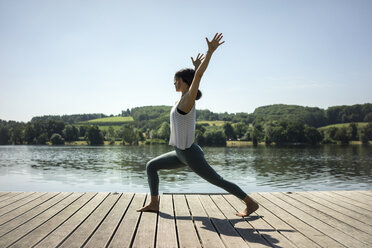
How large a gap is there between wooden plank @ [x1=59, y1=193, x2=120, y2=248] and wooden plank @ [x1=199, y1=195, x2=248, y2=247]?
139 centimetres

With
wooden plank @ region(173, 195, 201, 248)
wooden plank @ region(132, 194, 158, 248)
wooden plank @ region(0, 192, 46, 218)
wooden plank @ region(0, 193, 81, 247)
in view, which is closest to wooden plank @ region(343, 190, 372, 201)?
wooden plank @ region(173, 195, 201, 248)

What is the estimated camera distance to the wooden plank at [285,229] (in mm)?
3061

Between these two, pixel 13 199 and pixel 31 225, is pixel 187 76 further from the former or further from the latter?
pixel 13 199

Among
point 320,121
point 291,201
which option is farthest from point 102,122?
point 291,201

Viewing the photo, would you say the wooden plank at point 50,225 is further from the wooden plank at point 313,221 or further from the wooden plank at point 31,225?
the wooden plank at point 313,221

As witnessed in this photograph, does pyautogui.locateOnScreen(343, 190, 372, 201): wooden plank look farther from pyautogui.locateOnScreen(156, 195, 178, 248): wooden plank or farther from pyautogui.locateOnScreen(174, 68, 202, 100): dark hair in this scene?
pyautogui.locateOnScreen(174, 68, 202, 100): dark hair

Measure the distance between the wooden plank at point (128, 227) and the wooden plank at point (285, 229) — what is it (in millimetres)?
1269

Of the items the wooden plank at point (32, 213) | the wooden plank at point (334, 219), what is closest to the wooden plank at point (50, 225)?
the wooden plank at point (32, 213)

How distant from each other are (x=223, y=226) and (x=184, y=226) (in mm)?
457

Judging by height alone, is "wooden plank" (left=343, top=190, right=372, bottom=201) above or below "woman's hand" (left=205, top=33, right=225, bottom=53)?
below

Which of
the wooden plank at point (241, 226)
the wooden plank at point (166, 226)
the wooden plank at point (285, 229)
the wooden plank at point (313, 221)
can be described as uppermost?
the wooden plank at point (166, 226)

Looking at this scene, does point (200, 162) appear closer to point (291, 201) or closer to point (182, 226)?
point (182, 226)

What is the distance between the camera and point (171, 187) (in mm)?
16594

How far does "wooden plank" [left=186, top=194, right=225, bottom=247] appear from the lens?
3061 millimetres
